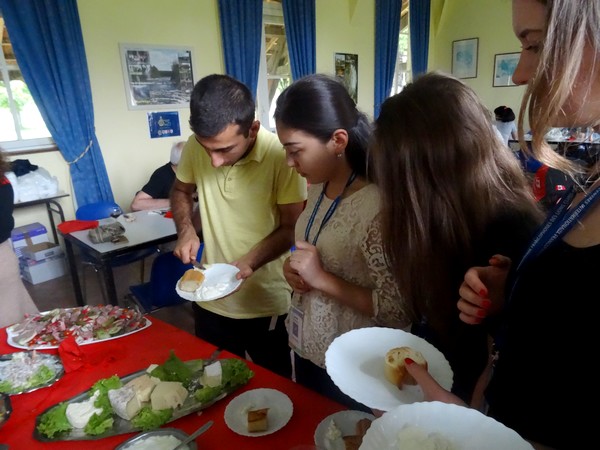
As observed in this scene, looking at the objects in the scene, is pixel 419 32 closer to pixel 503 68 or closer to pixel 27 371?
pixel 503 68

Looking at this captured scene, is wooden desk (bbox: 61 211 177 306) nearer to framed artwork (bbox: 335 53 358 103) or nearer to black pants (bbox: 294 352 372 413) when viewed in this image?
black pants (bbox: 294 352 372 413)

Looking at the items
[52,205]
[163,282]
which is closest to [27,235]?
[52,205]

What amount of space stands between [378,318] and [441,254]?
0.90ft

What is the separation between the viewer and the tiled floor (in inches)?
123

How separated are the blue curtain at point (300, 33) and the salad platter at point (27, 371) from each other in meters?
4.73

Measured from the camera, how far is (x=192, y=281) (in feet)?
4.81

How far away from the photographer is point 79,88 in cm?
379

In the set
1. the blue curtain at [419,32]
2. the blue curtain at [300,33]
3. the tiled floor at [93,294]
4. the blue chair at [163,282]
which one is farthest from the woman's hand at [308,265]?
the blue curtain at [419,32]

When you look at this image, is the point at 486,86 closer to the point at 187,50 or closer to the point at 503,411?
the point at 187,50

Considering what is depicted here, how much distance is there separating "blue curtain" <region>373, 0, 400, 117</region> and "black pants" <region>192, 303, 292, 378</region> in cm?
529

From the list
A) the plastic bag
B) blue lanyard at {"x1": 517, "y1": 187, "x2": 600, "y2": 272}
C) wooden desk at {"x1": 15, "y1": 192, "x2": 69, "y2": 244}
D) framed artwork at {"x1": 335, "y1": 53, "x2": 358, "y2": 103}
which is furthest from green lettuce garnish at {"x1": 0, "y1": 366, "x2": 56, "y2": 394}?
framed artwork at {"x1": 335, "y1": 53, "x2": 358, "y2": 103}

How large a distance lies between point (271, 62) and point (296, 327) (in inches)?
191

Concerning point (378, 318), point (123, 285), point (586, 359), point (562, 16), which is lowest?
point (123, 285)

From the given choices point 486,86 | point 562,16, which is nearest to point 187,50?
point 562,16
